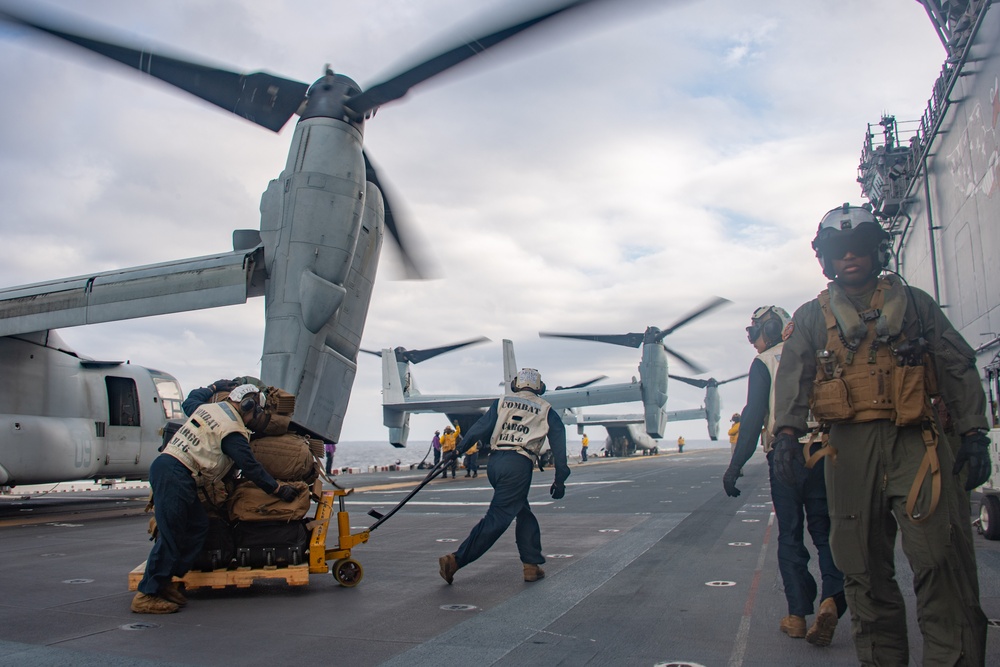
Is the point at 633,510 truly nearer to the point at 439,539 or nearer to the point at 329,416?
the point at 439,539

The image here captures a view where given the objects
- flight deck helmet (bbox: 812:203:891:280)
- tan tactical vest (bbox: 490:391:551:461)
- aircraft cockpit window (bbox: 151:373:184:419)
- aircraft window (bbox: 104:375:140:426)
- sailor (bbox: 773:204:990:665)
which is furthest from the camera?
aircraft cockpit window (bbox: 151:373:184:419)

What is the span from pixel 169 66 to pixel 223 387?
7992 millimetres

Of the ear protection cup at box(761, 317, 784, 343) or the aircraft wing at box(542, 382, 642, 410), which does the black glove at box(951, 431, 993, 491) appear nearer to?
the ear protection cup at box(761, 317, 784, 343)

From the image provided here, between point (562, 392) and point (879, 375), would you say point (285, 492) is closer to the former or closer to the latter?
point (879, 375)

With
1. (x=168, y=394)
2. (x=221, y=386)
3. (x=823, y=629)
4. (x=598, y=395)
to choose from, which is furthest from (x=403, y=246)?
(x=598, y=395)

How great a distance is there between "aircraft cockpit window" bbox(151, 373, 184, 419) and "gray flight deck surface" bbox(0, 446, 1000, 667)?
6198mm

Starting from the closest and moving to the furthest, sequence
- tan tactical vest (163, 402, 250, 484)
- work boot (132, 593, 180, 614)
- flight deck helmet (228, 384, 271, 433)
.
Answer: work boot (132, 593, 180, 614) < tan tactical vest (163, 402, 250, 484) < flight deck helmet (228, 384, 271, 433)

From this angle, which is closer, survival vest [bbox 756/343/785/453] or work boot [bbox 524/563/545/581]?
survival vest [bbox 756/343/785/453]

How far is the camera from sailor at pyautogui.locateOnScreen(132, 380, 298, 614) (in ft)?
16.2

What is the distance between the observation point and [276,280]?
11141 millimetres

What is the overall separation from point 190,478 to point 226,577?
817mm

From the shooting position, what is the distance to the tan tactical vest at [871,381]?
2.95 meters

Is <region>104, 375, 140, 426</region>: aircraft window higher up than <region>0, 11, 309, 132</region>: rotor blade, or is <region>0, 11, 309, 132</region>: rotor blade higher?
<region>0, 11, 309, 132</region>: rotor blade

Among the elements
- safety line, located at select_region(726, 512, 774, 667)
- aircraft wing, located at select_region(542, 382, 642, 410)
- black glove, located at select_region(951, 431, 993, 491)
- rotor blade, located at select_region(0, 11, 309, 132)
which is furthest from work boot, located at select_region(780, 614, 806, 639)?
aircraft wing, located at select_region(542, 382, 642, 410)
